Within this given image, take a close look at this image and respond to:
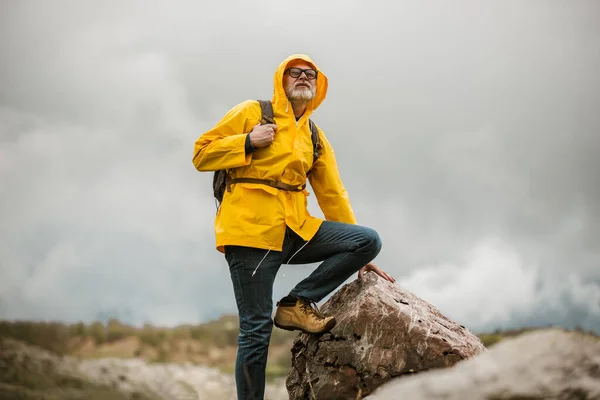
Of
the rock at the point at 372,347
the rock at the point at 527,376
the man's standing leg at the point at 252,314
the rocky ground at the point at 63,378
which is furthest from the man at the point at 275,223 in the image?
the rock at the point at 527,376

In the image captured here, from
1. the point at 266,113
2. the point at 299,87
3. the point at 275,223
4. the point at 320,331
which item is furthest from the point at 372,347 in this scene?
the point at 299,87

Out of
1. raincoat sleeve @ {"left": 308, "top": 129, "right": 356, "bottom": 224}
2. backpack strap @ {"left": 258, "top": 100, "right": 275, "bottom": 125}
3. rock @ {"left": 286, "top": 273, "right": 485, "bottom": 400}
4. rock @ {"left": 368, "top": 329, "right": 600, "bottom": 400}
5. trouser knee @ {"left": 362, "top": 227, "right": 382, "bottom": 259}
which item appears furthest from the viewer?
raincoat sleeve @ {"left": 308, "top": 129, "right": 356, "bottom": 224}

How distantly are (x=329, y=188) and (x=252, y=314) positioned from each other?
68.4 inches

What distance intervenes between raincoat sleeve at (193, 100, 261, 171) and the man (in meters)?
0.01

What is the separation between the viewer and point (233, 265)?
6.32 m

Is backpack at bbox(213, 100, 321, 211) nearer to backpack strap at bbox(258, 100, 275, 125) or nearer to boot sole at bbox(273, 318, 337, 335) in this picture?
backpack strap at bbox(258, 100, 275, 125)

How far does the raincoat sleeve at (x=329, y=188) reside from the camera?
705 centimetres

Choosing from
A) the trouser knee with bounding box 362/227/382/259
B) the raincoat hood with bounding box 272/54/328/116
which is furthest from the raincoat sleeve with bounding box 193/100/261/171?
the trouser knee with bounding box 362/227/382/259

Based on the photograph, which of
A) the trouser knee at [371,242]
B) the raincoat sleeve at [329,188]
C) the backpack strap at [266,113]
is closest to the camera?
the backpack strap at [266,113]

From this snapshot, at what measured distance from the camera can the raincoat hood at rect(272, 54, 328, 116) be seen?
661cm

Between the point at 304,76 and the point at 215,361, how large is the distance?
3.39m

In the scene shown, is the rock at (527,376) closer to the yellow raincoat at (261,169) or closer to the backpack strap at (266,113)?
the yellow raincoat at (261,169)

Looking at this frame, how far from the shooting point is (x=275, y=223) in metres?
6.29

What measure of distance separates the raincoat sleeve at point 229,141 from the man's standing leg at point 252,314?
0.87 m
